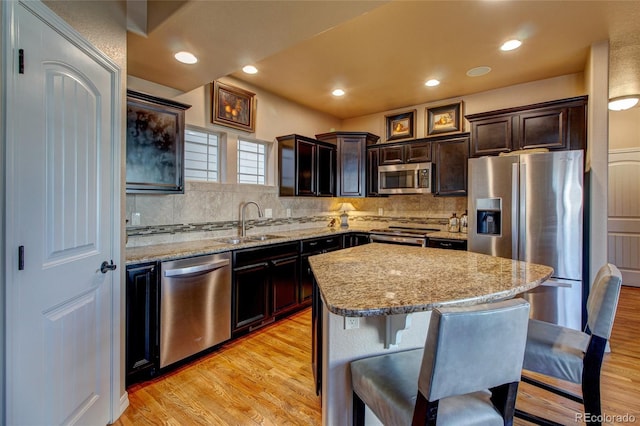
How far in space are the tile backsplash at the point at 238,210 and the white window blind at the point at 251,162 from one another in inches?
6.2

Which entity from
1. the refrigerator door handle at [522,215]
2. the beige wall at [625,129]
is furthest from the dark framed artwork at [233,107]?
the beige wall at [625,129]

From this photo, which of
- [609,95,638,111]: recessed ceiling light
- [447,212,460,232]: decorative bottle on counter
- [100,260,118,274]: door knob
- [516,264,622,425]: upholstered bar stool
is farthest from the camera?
[447,212,460,232]: decorative bottle on counter

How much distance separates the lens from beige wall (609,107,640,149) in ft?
15.4

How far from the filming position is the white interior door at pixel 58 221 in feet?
3.92

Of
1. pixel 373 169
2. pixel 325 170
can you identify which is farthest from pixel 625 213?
pixel 325 170

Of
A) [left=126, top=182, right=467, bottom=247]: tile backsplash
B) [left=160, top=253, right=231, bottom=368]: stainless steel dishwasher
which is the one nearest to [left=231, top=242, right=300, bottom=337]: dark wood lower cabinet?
[left=160, top=253, right=231, bottom=368]: stainless steel dishwasher

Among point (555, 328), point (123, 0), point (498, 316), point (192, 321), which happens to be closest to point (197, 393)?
point (192, 321)

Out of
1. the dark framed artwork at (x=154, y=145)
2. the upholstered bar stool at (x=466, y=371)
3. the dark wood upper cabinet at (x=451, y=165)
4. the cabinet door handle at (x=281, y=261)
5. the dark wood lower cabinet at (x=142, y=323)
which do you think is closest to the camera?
the upholstered bar stool at (x=466, y=371)

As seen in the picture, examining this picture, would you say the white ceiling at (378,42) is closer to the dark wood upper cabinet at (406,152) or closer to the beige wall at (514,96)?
the beige wall at (514,96)

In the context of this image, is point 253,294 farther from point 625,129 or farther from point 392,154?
point 625,129

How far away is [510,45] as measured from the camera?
283 cm

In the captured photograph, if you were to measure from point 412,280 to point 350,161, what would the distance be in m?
3.36

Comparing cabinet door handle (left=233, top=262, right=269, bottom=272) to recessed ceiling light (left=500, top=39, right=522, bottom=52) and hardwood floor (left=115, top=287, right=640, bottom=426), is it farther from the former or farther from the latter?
recessed ceiling light (left=500, top=39, right=522, bottom=52)

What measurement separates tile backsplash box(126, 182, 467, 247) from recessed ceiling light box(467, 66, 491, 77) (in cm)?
158
